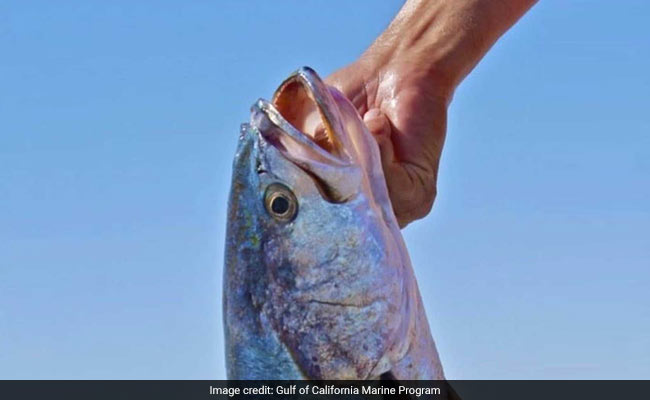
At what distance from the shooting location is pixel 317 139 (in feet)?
16.4

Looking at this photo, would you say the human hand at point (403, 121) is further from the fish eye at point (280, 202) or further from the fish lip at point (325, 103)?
the fish eye at point (280, 202)

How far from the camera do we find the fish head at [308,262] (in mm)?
4621

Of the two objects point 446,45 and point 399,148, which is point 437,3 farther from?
point 399,148

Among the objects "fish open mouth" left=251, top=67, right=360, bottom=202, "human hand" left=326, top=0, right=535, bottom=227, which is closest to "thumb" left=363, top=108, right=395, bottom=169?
"human hand" left=326, top=0, right=535, bottom=227

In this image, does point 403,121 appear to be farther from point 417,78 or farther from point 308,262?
Answer: point 308,262

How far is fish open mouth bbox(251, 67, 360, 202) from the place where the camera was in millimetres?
4703

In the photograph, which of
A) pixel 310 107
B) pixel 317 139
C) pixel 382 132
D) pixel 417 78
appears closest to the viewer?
pixel 317 139

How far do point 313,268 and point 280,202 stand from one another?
28 centimetres

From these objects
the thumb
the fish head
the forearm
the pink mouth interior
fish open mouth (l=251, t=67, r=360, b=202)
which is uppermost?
the forearm

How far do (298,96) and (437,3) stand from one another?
6.75ft

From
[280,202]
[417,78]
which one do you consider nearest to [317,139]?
[280,202]

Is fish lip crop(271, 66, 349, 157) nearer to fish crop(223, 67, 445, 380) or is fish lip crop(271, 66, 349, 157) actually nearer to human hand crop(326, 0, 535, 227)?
fish crop(223, 67, 445, 380)

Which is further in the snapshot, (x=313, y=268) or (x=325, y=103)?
(x=325, y=103)

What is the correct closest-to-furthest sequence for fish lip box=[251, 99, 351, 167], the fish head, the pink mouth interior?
the fish head, fish lip box=[251, 99, 351, 167], the pink mouth interior
